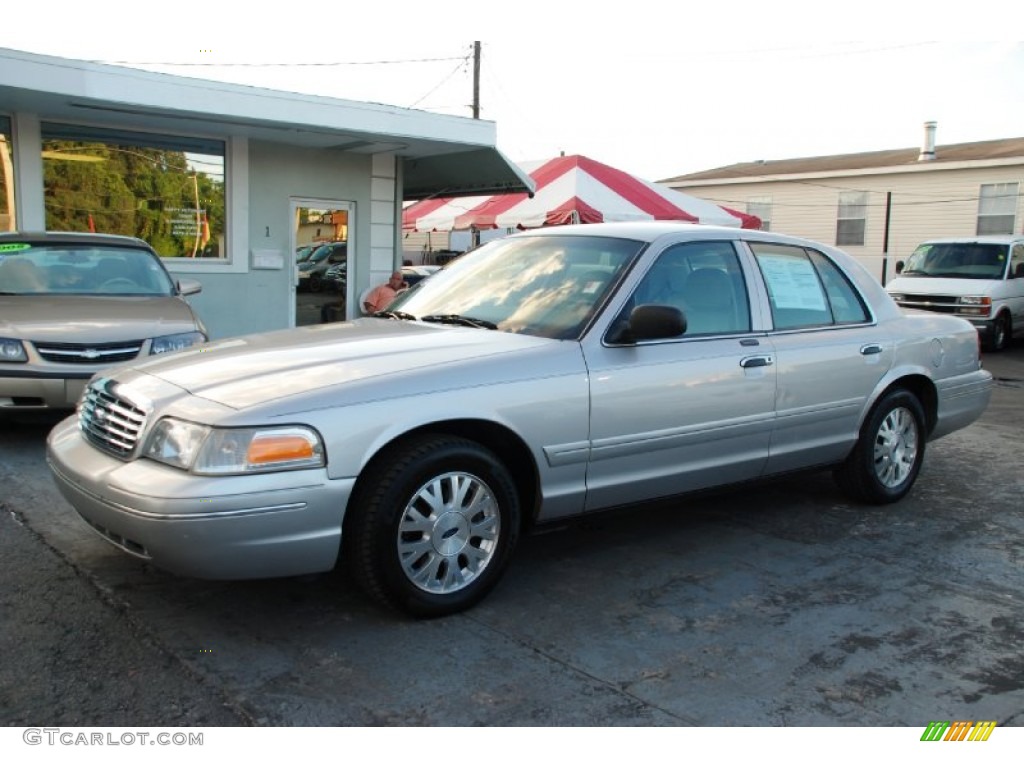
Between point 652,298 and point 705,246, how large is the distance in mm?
550

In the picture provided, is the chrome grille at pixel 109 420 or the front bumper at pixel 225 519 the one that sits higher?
the chrome grille at pixel 109 420

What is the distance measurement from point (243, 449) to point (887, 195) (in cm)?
2455

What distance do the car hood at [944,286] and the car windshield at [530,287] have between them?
41.6 ft

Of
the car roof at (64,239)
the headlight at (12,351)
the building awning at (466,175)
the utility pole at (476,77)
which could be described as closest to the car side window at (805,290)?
the headlight at (12,351)

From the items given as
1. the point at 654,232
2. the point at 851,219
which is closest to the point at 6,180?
the point at 654,232

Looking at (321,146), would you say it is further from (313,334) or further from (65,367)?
(313,334)

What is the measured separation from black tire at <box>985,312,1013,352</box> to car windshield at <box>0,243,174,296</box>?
1321 centimetres

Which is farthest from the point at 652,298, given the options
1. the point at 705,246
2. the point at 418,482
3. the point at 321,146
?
the point at 321,146

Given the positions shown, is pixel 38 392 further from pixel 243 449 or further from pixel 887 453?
pixel 887 453

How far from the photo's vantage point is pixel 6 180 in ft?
33.3

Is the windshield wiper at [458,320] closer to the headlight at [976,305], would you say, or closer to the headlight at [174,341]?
the headlight at [174,341]

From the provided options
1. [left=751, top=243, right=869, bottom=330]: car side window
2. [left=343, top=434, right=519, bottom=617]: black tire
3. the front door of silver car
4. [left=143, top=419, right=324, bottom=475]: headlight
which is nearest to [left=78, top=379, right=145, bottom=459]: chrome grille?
[left=143, top=419, right=324, bottom=475]: headlight

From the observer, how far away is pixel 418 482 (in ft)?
11.5

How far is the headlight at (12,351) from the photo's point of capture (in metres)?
6.15
